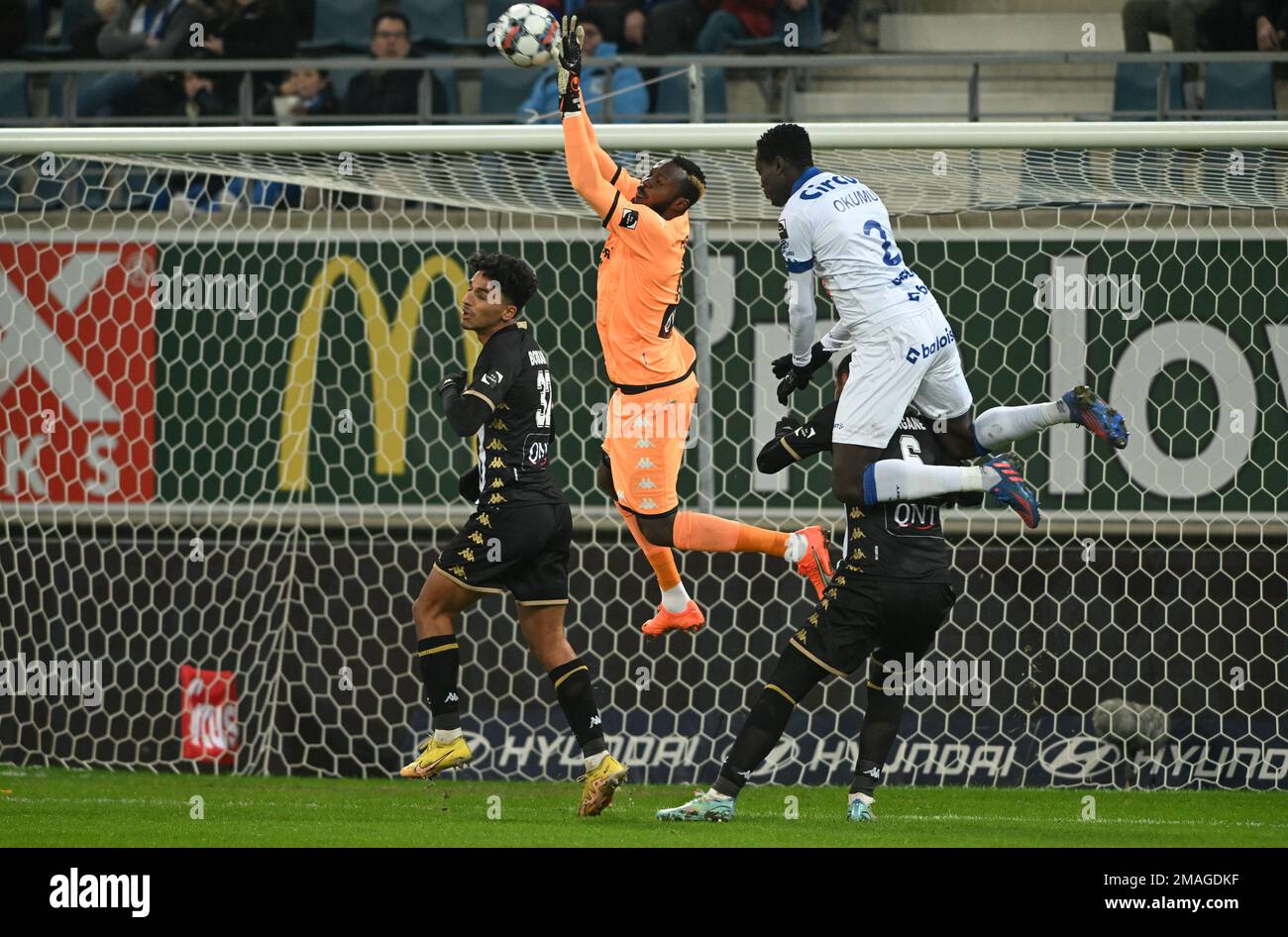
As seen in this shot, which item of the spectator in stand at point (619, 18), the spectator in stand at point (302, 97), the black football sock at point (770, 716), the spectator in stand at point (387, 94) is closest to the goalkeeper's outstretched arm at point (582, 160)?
the black football sock at point (770, 716)

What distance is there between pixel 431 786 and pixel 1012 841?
10.4ft

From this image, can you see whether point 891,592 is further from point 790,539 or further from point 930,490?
point 790,539

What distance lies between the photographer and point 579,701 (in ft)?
20.8

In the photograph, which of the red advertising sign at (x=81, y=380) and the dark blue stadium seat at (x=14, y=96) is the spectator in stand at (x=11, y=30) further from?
the red advertising sign at (x=81, y=380)

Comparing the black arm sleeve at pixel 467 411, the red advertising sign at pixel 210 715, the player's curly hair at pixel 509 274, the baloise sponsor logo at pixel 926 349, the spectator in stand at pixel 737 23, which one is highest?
the spectator in stand at pixel 737 23

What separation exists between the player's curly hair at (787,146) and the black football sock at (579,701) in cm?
207

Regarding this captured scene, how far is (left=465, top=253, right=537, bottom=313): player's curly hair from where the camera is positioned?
21.0 ft

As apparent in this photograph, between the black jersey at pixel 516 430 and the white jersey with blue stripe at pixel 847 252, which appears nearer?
the white jersey with blue stripe at pixel 847 252

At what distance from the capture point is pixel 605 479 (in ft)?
24.0

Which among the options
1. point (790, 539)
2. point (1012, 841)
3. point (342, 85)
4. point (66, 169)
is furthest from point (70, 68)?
point (1012, 841)

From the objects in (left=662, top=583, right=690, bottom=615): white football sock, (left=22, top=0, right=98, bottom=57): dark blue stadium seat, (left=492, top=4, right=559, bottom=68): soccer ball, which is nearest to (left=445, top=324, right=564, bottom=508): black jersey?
(left=662, top=583, right=690, bottom=615): white football sock

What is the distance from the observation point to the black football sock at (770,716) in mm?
5809

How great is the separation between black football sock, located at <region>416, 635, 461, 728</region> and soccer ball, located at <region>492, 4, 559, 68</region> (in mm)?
2399

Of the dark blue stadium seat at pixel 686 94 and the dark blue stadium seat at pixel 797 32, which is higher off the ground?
the dark blue stadium seat at pixel 797 32
